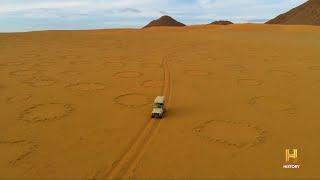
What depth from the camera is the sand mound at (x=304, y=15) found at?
63.9 m

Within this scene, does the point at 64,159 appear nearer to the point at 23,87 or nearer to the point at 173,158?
the point at 173,158

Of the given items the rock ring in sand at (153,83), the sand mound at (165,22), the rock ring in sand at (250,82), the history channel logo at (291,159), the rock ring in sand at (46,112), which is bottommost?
the history channel logo at (291,159)

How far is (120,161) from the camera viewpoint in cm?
555

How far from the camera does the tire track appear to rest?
17.0 ft

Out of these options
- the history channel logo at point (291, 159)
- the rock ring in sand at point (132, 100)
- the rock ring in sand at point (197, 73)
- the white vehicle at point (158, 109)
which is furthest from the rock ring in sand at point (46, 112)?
the rock ring in sand at point (197, 73)

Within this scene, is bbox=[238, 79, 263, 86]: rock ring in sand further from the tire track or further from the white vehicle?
the tire track

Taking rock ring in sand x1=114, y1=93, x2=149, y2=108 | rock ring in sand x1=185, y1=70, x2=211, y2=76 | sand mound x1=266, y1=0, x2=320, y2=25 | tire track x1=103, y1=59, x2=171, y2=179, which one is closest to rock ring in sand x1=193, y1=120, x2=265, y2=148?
tire track x1=103, y1=59, x2=171, y2=179

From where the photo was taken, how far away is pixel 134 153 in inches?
229

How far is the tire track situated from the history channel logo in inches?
104

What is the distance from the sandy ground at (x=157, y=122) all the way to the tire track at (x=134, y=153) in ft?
0.06

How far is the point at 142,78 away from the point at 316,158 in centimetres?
692

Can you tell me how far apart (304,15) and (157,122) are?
71604mm

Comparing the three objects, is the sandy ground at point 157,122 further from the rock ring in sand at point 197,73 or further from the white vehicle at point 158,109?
the white vehicle at point 158,109

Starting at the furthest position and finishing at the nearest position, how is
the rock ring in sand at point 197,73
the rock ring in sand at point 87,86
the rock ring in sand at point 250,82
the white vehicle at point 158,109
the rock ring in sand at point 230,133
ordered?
the rock ring in sand at point 197,73 < the rock ring in sand at point 250,82 < the rock ring in sand at point 87,86 < the white vehicle at point 158,109 < the rock ring in sand at point 230,133
